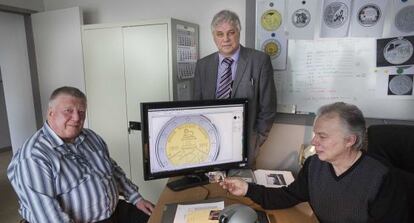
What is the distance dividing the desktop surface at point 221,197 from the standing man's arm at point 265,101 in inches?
21.1

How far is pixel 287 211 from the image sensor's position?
1246 millimetres

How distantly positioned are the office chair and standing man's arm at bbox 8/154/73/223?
1.31 meters

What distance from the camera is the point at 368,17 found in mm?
1887

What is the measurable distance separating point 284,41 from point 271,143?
79 cm

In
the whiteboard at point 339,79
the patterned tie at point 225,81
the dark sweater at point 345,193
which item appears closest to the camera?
the dark sweater at point 345,193

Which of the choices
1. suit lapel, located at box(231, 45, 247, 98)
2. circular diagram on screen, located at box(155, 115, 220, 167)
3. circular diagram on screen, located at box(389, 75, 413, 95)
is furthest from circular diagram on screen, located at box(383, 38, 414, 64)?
circular diagram on screen, located at box(155, 115, 220, 167)

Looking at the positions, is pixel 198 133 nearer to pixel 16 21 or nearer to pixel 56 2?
pixel 56 2

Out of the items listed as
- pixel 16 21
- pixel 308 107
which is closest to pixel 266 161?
pixel 308 107

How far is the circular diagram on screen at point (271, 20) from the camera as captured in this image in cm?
210

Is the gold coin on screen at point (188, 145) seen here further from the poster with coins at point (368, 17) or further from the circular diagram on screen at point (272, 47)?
the poster with coins at point (368, 17)

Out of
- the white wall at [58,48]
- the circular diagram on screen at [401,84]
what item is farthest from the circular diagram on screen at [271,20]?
the white wall at [58,48]

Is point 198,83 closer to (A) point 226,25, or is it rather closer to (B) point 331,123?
(A) point 226,25

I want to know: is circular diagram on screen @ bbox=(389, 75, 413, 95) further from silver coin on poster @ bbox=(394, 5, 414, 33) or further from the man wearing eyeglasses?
the man wearing eyeglasses

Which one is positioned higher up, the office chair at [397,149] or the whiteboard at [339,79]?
the whiteboard at [339,79]
